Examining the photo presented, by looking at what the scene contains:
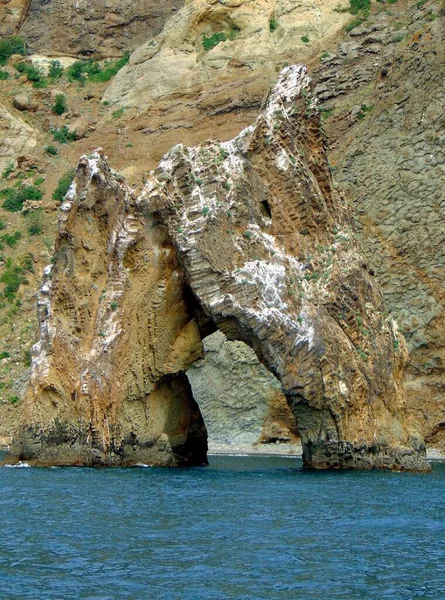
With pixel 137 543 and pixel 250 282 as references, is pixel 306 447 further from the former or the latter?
pixel 137 543

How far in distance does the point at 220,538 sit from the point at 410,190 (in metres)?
39.5

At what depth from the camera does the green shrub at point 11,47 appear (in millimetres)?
97688

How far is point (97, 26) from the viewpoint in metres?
99.3

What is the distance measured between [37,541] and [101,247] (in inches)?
812

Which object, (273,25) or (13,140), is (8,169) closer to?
(13,140)

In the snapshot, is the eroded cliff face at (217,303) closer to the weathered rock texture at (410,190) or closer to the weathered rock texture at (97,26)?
the weathered rock texture at (410,190)

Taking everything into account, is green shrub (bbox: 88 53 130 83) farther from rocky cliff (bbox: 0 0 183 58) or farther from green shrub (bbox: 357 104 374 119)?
green shrub (bbox: 357 104 374 119)

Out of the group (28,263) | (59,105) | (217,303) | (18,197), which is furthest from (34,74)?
(217,303)

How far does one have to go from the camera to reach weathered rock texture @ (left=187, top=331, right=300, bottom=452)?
2357 inches

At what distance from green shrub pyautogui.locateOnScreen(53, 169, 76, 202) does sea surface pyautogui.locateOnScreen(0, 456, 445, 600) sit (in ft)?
145

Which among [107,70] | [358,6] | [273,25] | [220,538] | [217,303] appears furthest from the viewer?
[107,70]

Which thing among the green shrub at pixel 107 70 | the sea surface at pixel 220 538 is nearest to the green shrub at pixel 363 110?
the green shrub at pixel 107 70

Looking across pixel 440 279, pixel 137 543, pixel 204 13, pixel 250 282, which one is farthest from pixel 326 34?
pixel 137 543

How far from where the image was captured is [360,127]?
68.8 m
